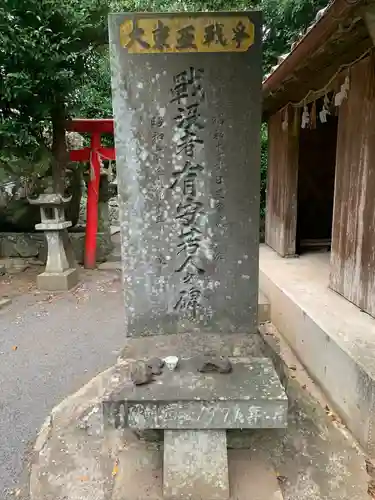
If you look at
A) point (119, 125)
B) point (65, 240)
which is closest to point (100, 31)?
point (65, 240)

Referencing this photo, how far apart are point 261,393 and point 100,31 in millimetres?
7738

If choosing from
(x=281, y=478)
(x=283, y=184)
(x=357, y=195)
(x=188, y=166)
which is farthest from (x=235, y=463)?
(x=283, y=184)

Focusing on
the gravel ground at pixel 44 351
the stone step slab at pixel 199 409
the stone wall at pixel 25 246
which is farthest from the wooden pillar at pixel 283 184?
the stone wall at pixel 25 246

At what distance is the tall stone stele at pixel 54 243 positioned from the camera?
310 inches

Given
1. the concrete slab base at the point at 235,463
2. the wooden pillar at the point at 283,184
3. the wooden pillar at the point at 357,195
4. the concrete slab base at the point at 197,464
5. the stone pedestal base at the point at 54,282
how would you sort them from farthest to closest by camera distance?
the stone pedestal base at the point at 54,282 → the wooden pillar at the point at 283,184 → the wooden pillar at the point at 357,195 → the concrete slab base at the point at 235,463 → the concrete slab base at the point at 197,464

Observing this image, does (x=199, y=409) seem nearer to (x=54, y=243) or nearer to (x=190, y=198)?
(x=190, y=198)

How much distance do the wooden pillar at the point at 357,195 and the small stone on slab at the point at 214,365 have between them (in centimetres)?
181

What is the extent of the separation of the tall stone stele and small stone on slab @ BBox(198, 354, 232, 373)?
5.87 meters

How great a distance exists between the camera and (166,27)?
2637 millimetres

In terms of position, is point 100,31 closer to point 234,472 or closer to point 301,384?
point 301,384

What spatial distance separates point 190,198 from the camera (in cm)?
286

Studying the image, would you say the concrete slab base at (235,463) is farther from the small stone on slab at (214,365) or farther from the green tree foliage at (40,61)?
the green tree foliage at (40,61)

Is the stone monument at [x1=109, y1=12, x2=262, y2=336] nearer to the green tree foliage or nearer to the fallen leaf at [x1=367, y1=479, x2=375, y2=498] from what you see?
the fallen leaf at [x1=367, y1=479, x2=375, y2=498]

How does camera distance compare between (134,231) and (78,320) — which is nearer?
(134,231)
